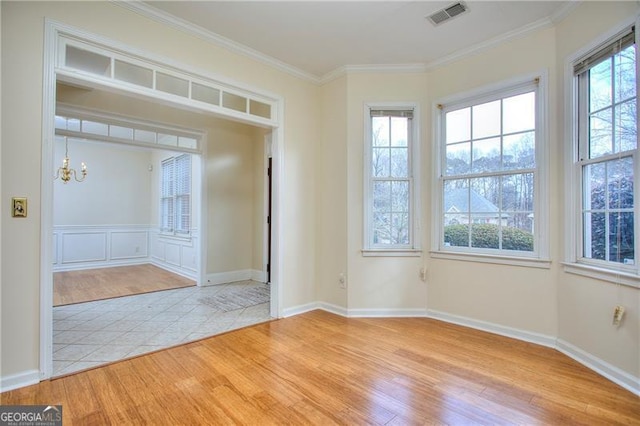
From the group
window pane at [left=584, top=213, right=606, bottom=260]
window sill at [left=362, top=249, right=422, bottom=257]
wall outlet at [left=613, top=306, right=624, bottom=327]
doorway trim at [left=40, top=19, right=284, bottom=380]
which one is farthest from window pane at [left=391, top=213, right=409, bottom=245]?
doorway trim at [left=40, top=19, right=284, bottom=380]

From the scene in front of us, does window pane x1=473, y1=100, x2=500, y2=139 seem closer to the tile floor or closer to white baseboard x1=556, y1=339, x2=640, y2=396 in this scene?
white baseboard x1=556, y1=339, x2=640, y2=396

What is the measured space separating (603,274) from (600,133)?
113 centimetres

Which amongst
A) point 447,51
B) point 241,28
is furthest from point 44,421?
point 447,51

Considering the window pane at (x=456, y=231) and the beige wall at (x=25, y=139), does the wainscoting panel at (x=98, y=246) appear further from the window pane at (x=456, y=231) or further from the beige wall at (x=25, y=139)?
the window pane at (x=456, y=231)

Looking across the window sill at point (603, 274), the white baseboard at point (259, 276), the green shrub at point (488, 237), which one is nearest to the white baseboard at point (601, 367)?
the window sill at point (603, 274)

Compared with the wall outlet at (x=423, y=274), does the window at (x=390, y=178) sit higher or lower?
higher

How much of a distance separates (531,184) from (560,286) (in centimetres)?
97

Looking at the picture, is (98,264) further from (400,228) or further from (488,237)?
(488,237)

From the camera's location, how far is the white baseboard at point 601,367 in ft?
7.11

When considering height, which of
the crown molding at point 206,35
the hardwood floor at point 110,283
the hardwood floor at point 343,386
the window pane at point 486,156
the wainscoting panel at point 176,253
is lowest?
the hardwood floor at point 110,283

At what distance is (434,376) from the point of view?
7.72 ft

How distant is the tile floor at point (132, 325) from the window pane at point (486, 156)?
2.92 meters

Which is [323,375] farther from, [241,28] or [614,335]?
[241,28]

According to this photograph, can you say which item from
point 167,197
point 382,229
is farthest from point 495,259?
point 167,197
